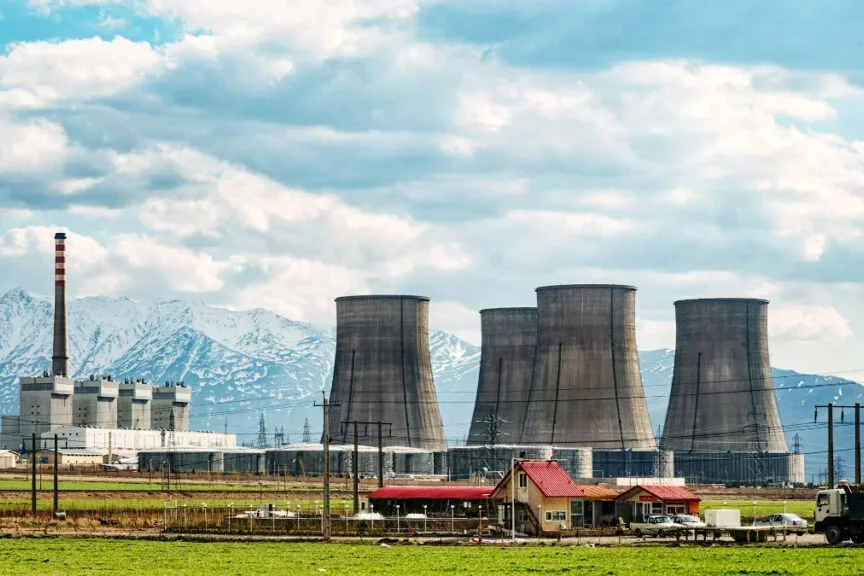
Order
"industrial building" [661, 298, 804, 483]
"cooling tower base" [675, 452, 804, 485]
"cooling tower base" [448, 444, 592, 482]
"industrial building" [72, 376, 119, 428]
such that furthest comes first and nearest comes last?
"industrial building" [72, 376, 119, 428] < "cooling tower base" [675, 452, 804, 485] < "industrial building" [661, 298, 804, 483] < "cooling tower base" [448, 444, 592, 482]

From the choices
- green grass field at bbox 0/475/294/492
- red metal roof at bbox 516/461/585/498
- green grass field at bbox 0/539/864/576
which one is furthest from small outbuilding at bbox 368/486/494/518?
green grass field at bbox 0/475/294/492

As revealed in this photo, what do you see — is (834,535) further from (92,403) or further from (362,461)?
(92,403)

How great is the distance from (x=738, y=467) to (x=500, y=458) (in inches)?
625

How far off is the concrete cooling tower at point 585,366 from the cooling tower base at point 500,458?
906 mm

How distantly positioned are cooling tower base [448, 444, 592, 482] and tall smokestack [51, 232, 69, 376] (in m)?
39.0

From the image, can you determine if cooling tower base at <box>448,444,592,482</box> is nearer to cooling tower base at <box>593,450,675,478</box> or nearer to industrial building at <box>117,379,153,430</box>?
cooling tower base at <box>593,450,675,478</box>

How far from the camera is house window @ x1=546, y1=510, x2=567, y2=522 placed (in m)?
47.8

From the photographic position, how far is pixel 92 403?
412ft

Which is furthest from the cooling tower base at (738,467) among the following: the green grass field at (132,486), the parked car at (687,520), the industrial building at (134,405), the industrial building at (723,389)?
the industrial building at (134,405)

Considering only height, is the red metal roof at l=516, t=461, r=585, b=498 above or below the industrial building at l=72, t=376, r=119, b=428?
below

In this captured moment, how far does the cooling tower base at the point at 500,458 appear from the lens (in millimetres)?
86188

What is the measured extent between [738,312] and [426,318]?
18807 mm

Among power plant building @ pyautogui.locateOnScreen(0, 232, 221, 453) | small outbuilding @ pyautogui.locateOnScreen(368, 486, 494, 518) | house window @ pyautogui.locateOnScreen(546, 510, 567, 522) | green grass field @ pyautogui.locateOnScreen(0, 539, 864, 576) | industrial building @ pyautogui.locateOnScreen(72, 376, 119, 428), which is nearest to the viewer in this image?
green grass field @ pyautogui.locateOnScreen(0, 539, 864, 576)

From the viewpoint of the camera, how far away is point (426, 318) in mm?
91688
